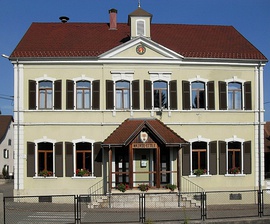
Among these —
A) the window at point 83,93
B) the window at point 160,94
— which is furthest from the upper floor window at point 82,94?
the window at point 160,94

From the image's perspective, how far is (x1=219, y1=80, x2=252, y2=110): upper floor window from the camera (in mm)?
24812

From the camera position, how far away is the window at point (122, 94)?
24.3m

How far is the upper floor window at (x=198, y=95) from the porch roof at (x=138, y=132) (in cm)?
207

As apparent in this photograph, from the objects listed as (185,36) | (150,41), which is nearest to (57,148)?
(150,41)

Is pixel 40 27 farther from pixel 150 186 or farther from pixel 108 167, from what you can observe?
pixel 150 186

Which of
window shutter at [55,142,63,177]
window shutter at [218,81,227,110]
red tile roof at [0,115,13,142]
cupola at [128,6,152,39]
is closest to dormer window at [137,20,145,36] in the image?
cupola at [128,6,152,39]

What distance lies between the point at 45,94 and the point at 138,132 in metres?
5.78

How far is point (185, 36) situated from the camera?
27172 mm

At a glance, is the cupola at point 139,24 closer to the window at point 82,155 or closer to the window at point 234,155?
the window at point 82,155

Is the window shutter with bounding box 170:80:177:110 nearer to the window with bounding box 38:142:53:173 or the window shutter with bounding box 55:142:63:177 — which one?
the window shutter with bounding box 55:142:63:177

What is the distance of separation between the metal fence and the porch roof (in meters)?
2.71

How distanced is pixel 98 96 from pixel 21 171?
19.1ft

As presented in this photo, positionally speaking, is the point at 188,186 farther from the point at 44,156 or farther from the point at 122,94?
the point at 44,156

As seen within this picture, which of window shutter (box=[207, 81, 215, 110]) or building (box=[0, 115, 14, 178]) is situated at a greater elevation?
window shutter (box=[207, 81, 215, 110])
